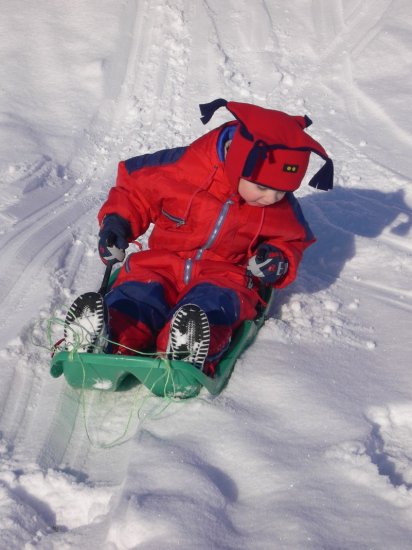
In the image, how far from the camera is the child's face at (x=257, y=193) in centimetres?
342

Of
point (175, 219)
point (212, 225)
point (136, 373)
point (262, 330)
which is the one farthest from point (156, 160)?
point (136, 373)

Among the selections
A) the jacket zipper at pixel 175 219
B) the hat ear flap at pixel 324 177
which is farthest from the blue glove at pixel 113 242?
the hat ear flap at pixel 324 177

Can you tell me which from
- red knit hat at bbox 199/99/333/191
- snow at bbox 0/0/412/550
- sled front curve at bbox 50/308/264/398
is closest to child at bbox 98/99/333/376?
red knit hat at bbox 199/99/333/191

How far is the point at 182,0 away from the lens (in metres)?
7.23

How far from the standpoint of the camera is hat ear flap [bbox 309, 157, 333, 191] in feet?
11.8

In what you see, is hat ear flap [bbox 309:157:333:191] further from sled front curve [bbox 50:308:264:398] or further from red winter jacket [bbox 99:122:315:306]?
sled front curve [bbox 50:308:264:398]

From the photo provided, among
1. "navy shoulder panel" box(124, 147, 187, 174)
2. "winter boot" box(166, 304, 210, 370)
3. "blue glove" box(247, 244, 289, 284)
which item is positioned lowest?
"winter boot" box(166, 304, 210, 370)

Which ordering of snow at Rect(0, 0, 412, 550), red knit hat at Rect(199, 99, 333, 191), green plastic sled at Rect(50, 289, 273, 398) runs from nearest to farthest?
1. snow at Rect(0, 0, 412, 550)
2. green plastic sled at Rect(50, 289, 273, 398)
3. red knit hat at Rect(199, 99, 333, 191)

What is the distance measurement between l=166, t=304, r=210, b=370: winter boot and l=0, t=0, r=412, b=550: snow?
204mm

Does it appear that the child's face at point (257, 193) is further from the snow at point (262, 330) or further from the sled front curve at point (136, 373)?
the sled front curve at point (136, 373)

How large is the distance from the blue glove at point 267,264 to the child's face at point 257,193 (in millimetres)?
226

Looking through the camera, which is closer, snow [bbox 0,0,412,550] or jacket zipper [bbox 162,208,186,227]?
snow [bbox 0,0,412,550]

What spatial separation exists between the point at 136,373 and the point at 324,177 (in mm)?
1289

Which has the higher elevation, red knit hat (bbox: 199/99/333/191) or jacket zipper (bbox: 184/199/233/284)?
red knit hat (bbox: 199/99/333/191)
